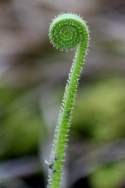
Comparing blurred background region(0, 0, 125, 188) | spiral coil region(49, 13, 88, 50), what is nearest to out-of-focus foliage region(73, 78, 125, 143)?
blurred background region(0, 0, 125, 188)

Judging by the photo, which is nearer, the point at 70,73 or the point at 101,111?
the point at 70,73

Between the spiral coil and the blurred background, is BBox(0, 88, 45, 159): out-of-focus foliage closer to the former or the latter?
the blurred background

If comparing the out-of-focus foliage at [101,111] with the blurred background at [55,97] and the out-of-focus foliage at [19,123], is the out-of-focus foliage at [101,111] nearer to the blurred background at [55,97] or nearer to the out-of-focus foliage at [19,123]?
the blurred background at [55,97]

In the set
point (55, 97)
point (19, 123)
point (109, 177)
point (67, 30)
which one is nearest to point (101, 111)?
point (55, 97)

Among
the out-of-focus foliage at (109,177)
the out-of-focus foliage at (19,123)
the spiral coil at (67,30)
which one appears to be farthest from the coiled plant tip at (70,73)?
the out-of-focus foliage at (19,123)

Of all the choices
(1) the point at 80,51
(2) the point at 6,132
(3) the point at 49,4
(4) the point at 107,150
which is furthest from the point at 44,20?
(1) the point at 80,51

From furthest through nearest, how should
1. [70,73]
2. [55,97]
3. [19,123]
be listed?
[55,97], [19,123], [70,73]

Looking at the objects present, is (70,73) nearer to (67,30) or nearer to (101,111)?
(67,30)
